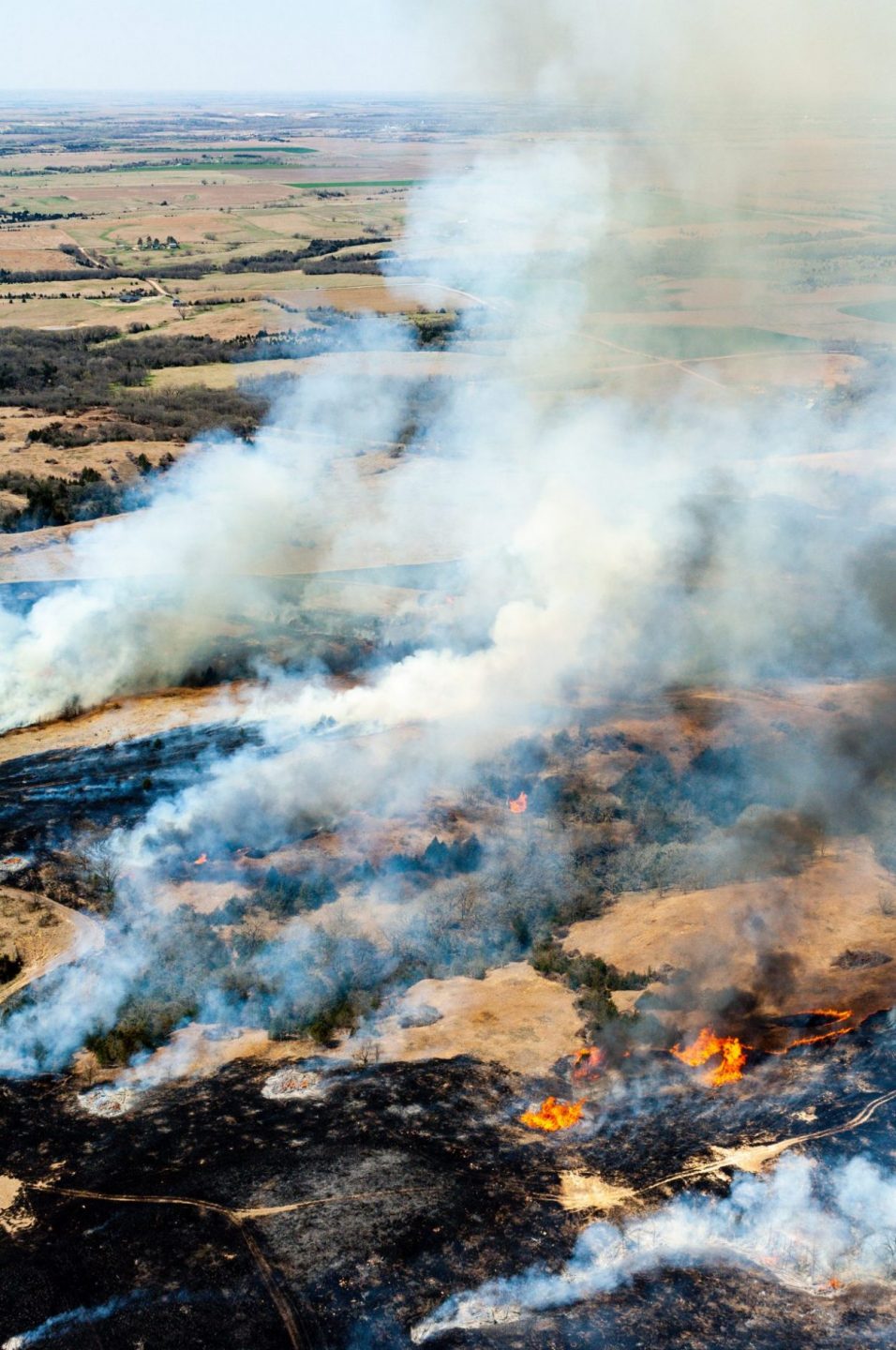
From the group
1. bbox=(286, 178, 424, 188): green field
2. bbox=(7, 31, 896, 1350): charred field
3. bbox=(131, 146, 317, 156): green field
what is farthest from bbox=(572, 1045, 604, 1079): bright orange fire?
bbox=(131, 146, 317, 156): green field

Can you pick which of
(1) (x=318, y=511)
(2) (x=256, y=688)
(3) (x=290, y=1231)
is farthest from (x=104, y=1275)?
(1) (x=318, y=511)

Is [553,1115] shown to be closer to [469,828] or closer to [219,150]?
[469,828]

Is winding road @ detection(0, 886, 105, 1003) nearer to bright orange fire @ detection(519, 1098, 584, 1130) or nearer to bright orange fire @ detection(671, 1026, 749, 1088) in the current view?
bright orange fire @ detection(519, 1098, 584, 1130)

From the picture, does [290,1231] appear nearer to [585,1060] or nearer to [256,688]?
[585,1060]

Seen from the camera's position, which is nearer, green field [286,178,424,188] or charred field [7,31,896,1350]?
charred field [7,31,896,1350]

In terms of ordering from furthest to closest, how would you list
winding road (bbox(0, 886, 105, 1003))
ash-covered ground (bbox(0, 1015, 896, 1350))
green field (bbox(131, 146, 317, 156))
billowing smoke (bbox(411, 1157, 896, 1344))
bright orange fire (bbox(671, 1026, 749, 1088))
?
→ green field (bbox(131, 146, 317, 156)) < winding road (bbox(0, 886, 105, 1003)) < bright orange fire (bbox(671, 1026, 749, 1088)) < billowing smoke (bbox(411, 1157, 896, 1344)) < ash-covered ground (bbox(0, 1015, 896, 1350))

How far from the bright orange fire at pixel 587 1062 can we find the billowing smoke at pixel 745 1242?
275 cm

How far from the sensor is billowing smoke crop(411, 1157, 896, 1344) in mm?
12516

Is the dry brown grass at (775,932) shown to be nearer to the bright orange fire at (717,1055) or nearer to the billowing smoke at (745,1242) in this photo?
the bright orange fire at (717,1055)

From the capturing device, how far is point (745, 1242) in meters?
13.2

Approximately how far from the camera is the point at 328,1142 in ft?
49.0

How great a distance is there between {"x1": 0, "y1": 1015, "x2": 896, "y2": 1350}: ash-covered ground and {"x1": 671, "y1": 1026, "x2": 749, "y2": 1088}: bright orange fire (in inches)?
11.4

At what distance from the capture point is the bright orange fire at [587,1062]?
1627 centimetres

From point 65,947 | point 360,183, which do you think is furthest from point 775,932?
point 360,183
